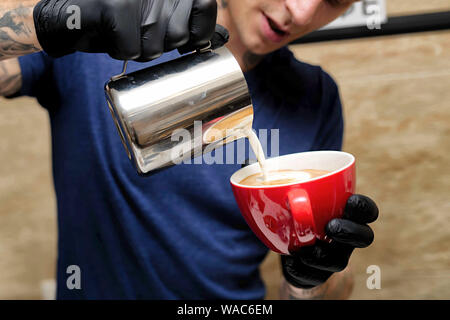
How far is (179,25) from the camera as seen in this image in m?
0.42

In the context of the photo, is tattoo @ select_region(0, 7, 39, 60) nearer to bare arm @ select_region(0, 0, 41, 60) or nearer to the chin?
bare arm @ select_region(0, 0, 41, 60)

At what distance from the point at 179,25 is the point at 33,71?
338 mm

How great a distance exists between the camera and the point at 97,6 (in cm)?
41

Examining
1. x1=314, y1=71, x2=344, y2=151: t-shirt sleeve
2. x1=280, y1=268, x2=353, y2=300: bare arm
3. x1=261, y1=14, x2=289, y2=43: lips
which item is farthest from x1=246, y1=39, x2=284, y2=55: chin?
x1=280, y1=268, x2=353, y2=300: bare arm

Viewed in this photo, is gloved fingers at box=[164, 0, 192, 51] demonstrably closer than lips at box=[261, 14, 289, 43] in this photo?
Yes

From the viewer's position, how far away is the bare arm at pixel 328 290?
30.7 inches

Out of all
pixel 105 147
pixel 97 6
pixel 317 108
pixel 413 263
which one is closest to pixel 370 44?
pixel 317 108

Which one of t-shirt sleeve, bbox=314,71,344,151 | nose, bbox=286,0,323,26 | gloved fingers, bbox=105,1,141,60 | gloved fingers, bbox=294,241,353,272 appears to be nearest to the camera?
gloved fingers, bbox=105,1,141,60

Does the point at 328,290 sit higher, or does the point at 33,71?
the point at 33,71

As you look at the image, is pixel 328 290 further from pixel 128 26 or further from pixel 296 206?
pixel 128 26

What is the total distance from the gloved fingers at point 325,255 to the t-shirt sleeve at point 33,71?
0.44 meters

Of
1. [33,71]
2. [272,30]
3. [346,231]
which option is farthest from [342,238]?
[33,71]

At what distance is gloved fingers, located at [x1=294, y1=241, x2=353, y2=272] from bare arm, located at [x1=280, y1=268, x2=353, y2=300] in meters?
0.25

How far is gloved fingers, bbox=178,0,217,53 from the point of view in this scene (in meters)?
0.43
